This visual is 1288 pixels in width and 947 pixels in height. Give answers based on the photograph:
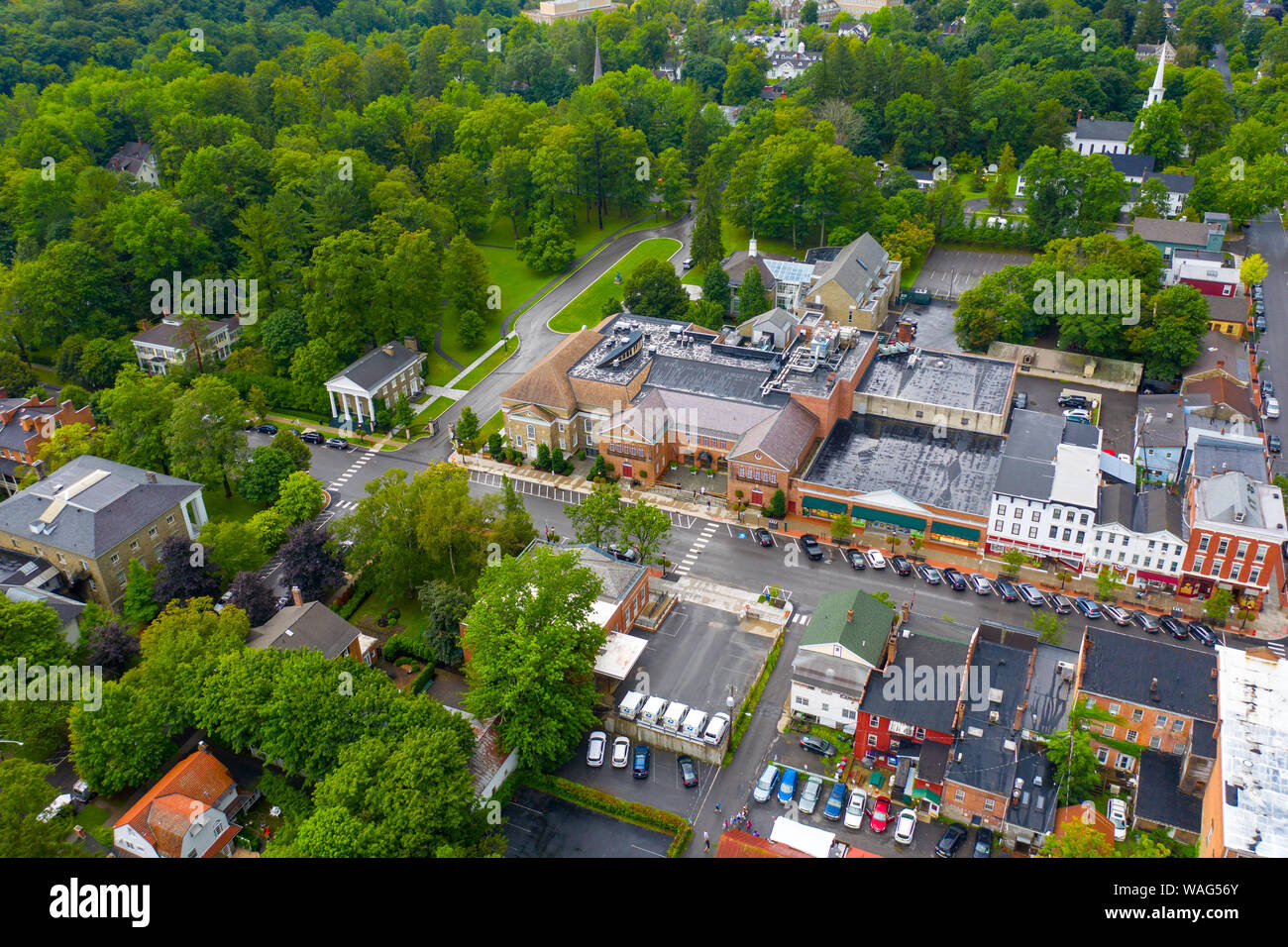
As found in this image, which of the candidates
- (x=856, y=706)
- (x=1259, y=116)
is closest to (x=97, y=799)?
(x=856, y=706)

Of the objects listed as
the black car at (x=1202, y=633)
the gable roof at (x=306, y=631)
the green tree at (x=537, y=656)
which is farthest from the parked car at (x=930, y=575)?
the gable roof at (x=306, y=631)

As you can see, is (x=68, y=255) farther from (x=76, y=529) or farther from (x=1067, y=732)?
(x=1067, y=732)

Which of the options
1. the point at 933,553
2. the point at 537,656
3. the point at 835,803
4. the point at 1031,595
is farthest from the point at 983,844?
the point at 933,553

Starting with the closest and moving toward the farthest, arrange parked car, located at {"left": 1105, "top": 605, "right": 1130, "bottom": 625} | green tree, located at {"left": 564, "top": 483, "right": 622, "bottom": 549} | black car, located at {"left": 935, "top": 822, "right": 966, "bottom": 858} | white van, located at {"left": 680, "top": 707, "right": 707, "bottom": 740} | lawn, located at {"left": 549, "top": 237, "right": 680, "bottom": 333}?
black car, located at {"left": 935, "top": 822, "right": 966, "bottom": 858} < white van, located at {"left": 680, "top": 707, "right": 707, "bottom": 740} < parked car, located at {"left": 1105, "top": 605, "right": 1130, "bottom": 625} < green tree, located at {"left": 564, "top": 483, "right": 622, "bottom": 549} < lawn, located at {"left": 549, "top": 237, "right": 680, "bottom": 333}

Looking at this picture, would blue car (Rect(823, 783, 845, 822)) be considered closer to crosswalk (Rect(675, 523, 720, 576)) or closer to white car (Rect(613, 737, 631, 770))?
white car (Rect(613, 737, 631, 770))

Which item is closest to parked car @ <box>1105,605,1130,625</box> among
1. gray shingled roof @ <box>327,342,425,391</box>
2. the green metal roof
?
the green metal roof

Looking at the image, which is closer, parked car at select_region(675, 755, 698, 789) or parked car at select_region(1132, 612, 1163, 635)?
parked car at select_region(675, 755, 698, 789)
